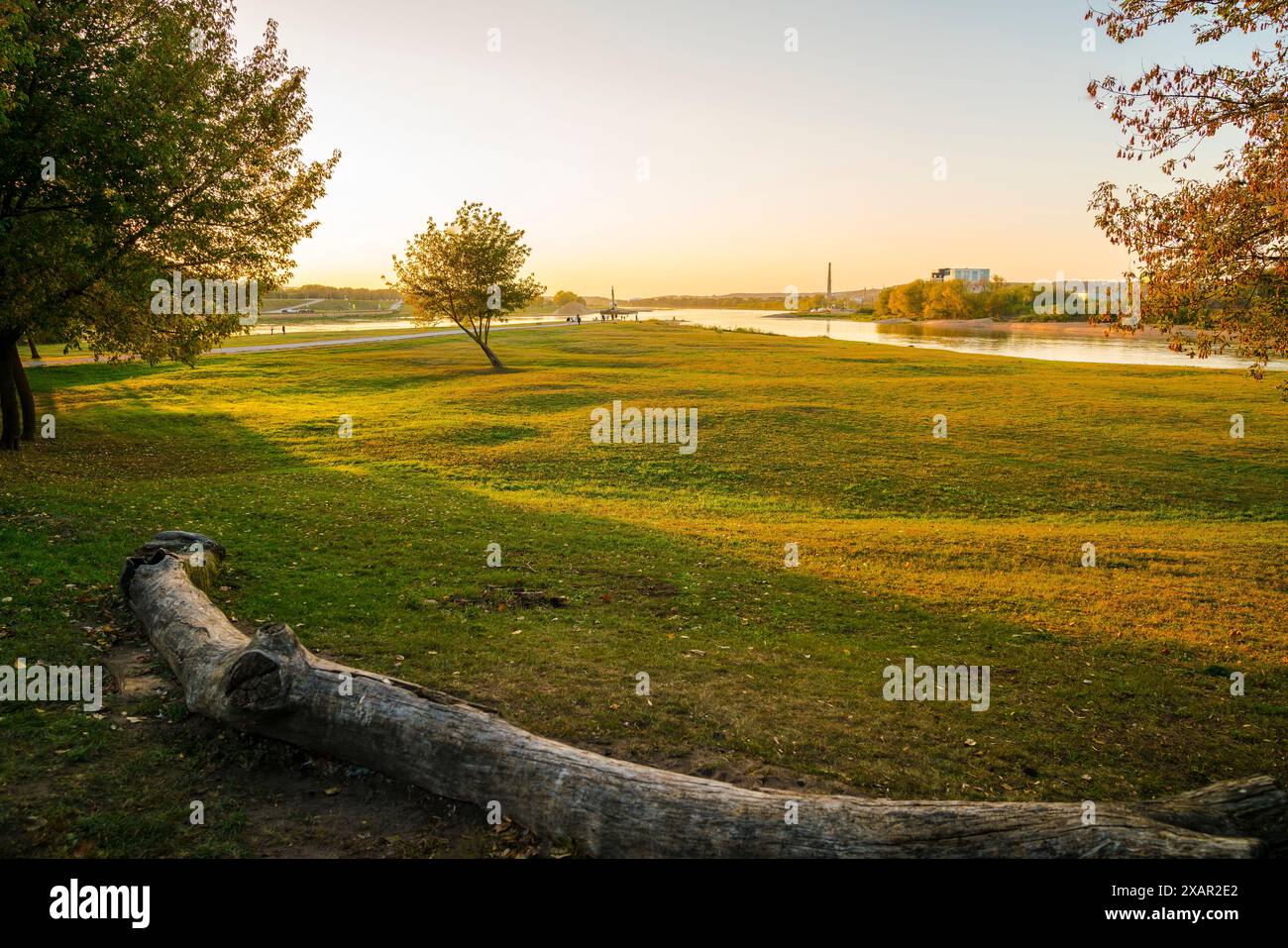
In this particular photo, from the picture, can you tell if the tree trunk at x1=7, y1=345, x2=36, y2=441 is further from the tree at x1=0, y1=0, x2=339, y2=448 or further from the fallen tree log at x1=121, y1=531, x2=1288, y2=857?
the fallen tree log at x1=121, y1=531, x2=1288, y2=857

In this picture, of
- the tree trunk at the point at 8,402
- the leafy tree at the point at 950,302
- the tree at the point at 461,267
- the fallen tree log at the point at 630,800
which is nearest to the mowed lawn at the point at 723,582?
the fallen tree log at the point at 630,800

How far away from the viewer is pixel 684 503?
22062 millimetres

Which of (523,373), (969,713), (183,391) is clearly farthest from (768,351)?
(969,713)

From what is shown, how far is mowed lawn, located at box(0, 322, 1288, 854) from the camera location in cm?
766

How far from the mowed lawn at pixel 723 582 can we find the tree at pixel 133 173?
15.5 feet

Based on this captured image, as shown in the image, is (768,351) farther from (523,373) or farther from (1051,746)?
(1051,746)

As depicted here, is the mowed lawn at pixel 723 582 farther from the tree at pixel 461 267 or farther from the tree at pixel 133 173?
the tree at pixel 461 267

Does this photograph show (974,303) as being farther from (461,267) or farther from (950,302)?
(461,267)

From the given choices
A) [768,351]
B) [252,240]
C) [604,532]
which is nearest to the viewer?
[604,532]

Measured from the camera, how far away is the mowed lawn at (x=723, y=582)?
7.66m

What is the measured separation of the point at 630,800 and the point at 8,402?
2819cm

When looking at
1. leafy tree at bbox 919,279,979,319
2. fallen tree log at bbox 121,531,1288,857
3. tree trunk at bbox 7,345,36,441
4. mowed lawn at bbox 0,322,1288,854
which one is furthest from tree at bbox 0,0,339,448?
leafy tree at bbox 919,279,979,319

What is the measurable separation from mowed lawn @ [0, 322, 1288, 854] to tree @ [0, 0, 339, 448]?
472cm

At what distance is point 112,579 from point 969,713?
12980 mm
